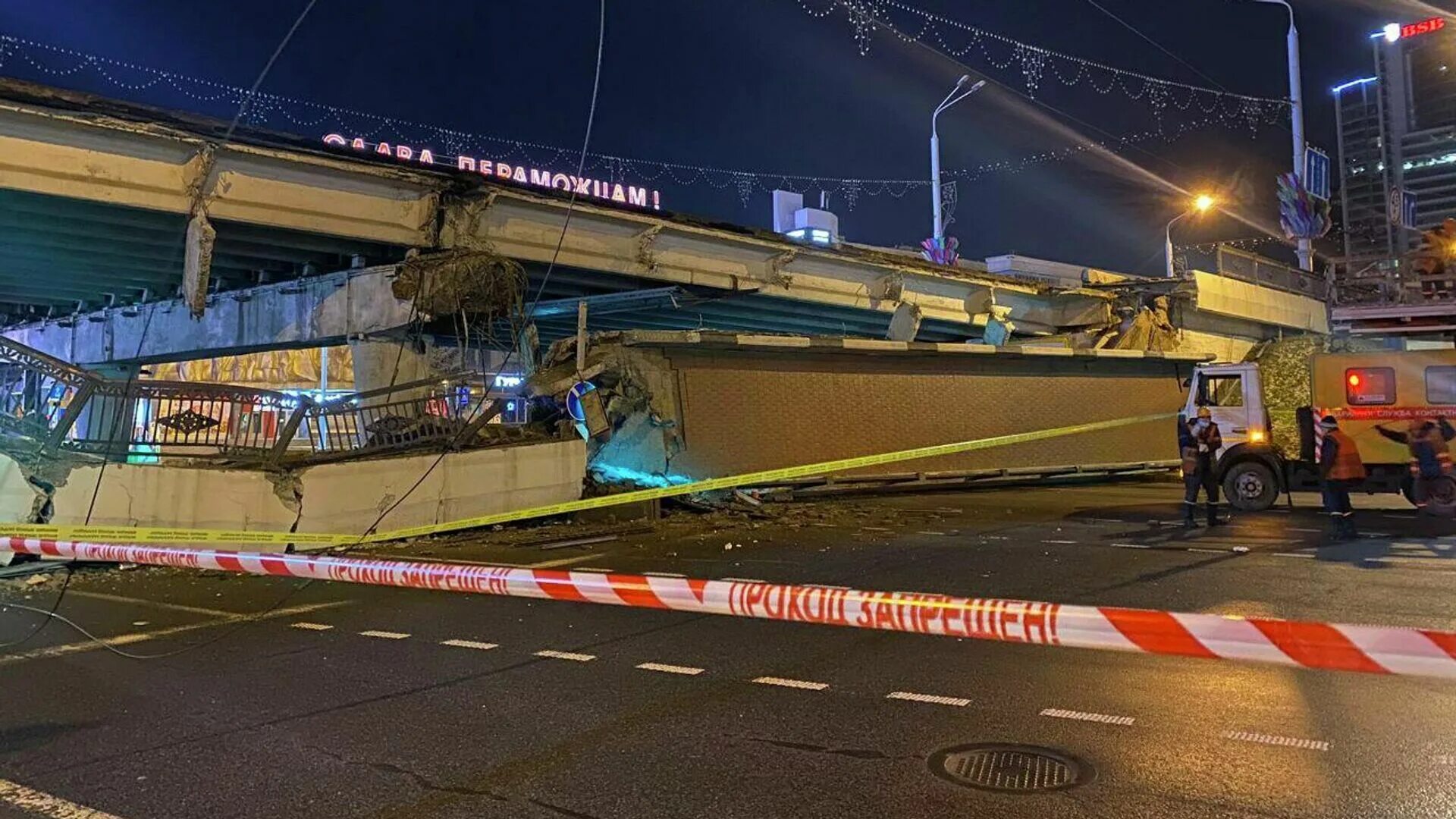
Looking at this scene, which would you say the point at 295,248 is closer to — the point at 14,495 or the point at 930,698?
the point at 14,495

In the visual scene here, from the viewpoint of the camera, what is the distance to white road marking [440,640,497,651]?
6.52 metres

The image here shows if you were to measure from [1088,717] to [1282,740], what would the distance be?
0.87 metres

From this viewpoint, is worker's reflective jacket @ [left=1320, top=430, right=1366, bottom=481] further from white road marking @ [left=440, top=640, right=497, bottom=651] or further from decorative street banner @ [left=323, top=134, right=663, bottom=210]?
decorative street banner @ [left=323, top=134, right=663, bottom=210]

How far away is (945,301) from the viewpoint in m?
26.4

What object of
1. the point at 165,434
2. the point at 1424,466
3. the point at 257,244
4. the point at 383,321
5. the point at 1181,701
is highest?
the point at 257,244

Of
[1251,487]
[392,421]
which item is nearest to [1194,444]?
[1251,487]

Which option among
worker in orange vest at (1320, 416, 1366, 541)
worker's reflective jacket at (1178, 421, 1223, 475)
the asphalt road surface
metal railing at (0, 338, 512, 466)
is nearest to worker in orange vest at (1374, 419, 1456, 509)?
worker in orange vest at (1320, 416, 1366, 541)

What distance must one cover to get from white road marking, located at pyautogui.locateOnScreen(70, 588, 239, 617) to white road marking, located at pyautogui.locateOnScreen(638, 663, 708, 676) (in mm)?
4281

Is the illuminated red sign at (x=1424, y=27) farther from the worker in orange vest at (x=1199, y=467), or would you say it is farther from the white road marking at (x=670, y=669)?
the white road marking at (x=670, y=669)

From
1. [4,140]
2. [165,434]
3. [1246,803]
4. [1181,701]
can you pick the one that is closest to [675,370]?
[165,434]

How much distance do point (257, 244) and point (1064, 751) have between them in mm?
17321

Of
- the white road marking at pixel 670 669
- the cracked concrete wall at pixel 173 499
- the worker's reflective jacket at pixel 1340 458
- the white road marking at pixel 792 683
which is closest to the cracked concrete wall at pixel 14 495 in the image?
the cracked concrete wall at pixel 173 499

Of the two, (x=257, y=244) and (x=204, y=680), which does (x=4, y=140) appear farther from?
(x=204, y=680)

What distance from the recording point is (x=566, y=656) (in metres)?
6.21
